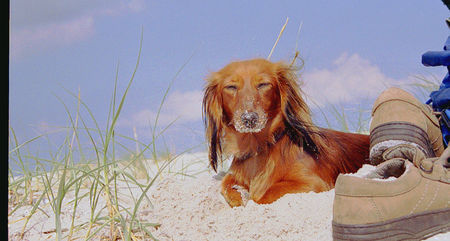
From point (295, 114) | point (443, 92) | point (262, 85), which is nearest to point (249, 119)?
point (262, 85)

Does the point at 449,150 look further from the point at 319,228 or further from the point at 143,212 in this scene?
the point at 143,212

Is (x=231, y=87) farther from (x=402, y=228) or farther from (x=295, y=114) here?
(x=402, y=228)

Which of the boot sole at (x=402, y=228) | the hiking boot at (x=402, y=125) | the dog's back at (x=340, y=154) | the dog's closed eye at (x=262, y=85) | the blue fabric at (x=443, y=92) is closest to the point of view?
the boot sole at (x=402, y=228)

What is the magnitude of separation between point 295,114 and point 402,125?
847mm

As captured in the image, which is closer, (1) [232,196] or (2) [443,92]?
(2) [443,92]

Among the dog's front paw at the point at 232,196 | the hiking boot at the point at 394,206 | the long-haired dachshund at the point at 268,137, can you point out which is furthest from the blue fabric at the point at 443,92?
the dog's front paw at the point at 232,196

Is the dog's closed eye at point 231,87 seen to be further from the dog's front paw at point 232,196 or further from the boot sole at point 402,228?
the boot sole at point 402,228

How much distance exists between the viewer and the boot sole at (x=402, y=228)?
7.73 feet

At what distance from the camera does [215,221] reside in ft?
9.91

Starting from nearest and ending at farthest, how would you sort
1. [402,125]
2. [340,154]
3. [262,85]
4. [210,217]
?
[402,125] < [210,217] < [262,85] < [340,154]

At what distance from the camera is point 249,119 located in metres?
3.16

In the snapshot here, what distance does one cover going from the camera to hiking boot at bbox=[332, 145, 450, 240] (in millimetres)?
2367

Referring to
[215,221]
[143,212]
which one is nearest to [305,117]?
[215,221]

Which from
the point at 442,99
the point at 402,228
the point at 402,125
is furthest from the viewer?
the point at 442,99
